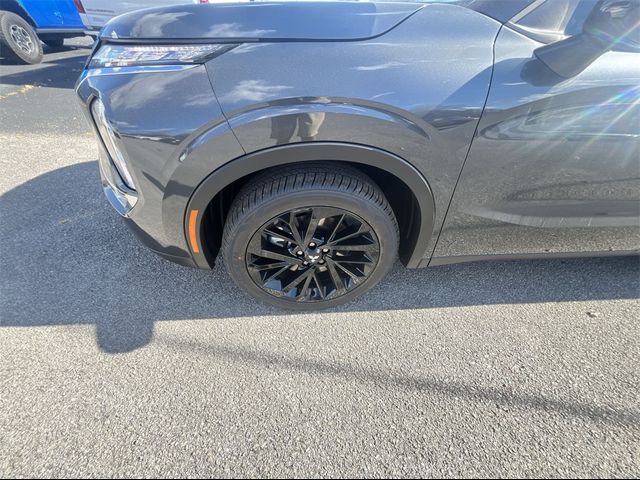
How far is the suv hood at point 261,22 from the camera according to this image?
4.68 ft

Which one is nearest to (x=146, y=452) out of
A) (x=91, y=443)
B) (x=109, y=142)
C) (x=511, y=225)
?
(x=91, y=443)

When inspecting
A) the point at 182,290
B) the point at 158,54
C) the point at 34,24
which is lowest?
the point at 182,290

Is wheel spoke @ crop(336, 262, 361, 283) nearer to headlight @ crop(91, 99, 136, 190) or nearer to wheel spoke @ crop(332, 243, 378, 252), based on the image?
wheel spoke @ crop(332, 243, 378, 252)

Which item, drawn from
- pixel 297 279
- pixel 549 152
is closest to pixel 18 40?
pixel 297 279

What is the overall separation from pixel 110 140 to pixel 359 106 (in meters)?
1.11

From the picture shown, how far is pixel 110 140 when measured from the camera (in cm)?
156

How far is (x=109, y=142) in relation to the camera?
1594mm

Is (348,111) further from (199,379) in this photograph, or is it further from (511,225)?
(199,379)

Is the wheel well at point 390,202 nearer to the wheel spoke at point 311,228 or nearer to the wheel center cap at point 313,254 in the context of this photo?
the wheel spoke at point 311,228

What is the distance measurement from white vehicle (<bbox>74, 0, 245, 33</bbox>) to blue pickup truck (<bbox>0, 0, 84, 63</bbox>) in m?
0.25

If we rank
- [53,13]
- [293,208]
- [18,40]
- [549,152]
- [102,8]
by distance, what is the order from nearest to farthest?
1. [549,152]
2. [293,208]
3. [102,8]
4. [18,40]
5. [53,13]

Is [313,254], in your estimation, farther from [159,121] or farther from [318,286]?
[159,121]

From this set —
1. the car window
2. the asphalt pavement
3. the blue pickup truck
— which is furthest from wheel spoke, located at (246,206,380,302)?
the blue pickup truck

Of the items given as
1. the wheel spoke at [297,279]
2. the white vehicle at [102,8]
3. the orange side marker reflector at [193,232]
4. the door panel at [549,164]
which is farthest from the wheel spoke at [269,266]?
the white vehicle at [102,8]
